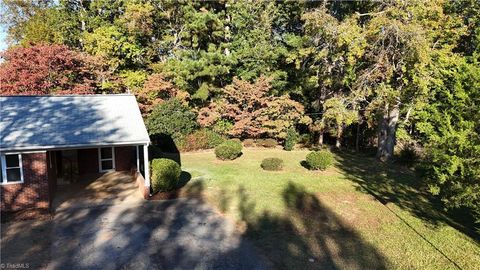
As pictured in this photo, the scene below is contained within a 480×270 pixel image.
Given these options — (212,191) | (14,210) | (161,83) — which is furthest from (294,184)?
(161,83)

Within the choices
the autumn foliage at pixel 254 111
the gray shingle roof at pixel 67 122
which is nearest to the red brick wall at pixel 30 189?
the gray shingle roof at pixel 67 122

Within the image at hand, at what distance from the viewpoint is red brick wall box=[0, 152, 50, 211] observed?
1211 centimetres

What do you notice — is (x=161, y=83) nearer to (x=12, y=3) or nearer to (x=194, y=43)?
(x=194, y=43)

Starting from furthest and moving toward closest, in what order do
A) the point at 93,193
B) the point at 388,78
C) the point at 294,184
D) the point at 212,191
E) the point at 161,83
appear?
1. the point at 161,83
2. the point at 388,78
3. the point at 294,184
4. the point at 212,191
5. the point at 93,193

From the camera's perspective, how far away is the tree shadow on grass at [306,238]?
Answer: 961 centimetres

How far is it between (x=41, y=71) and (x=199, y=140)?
12.1m

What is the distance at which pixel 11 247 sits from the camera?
969cm

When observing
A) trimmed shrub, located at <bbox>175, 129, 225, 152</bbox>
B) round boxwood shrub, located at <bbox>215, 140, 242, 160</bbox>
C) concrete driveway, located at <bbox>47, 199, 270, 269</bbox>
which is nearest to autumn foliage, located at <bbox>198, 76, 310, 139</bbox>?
trimmed shrub, located at <bbox>175, 129, 225, 152</bbox>

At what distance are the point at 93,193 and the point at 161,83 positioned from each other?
15.0m

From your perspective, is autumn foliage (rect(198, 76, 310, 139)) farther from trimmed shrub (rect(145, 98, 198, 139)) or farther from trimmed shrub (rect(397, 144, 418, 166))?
trimmed shrub (rect(397, 144, 418, 166))

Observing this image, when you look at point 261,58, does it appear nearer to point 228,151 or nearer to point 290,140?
point 290,140

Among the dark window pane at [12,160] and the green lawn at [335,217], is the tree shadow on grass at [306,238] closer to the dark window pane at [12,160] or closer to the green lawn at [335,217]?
the green lawn at [335,217]

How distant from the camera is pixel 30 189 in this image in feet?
40.4

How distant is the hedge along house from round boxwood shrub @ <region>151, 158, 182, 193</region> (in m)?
0.52
